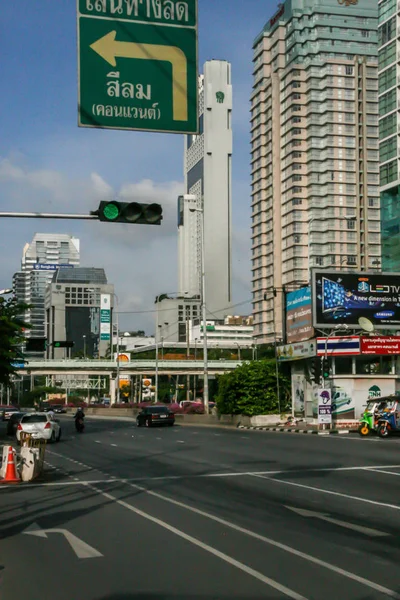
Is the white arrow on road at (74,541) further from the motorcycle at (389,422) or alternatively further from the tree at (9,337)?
the tree at (9,337)

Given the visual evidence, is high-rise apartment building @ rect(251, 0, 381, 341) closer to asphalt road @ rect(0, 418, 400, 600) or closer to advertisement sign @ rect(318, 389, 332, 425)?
advertisement sign @ rect(318, 389, 332, 425)

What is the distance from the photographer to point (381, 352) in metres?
48.5

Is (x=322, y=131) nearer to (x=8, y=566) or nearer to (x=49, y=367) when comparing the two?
(x=49, y=367)

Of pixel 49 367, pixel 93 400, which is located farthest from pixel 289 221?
pixel 93 400

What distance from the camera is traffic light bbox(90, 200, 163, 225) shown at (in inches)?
556

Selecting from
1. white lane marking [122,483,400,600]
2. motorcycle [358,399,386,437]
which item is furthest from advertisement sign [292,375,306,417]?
white lane marking [122,483,400,600]

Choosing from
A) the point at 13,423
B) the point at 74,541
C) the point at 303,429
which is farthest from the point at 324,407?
the point at 74,541

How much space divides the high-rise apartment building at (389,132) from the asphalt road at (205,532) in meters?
63.2

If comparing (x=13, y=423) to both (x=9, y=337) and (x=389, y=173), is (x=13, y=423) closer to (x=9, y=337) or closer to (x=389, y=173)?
(x=9, y=337)

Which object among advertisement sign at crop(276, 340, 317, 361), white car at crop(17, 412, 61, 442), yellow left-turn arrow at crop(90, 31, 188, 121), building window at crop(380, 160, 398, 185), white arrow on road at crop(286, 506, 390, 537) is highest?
building window at crop(380, 160, 398, 185)

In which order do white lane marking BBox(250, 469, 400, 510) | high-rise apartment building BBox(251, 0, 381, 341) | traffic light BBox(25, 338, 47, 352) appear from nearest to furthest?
white lane marking BBox(250, 469, 400, 510) < traffic light BBox(25, 338, 47, 352) < high-rise apartment building BBox(251, 0, 381, 341)

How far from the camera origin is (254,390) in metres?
54.2

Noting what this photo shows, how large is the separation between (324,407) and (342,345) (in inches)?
276

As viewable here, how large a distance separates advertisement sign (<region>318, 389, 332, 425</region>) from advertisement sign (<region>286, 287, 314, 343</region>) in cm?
928
